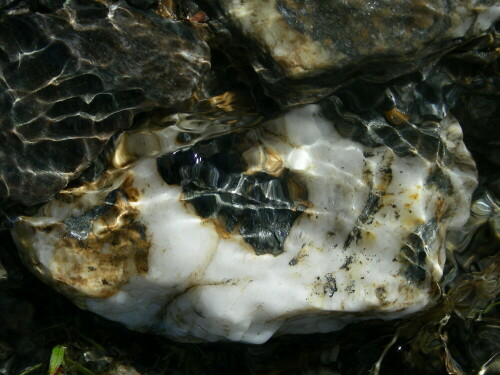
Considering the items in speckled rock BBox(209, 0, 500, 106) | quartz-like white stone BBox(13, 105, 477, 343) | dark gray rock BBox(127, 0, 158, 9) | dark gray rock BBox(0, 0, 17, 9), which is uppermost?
dark gray rock BBox(0, 0, 17, 9)

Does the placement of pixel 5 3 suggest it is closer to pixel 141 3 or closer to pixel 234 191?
pixel 141 3

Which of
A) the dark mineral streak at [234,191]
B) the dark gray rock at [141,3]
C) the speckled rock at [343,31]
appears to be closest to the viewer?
the speckled rock at [343,31]

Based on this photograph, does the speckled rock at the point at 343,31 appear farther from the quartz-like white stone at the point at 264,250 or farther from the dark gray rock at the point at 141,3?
the dark gray rock at the point at 141,3

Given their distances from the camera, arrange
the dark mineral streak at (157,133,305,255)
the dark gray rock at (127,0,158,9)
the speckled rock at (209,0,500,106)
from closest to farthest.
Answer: the speckled rock at (209,0,500,106)
the dark mineral streak at (157,133,305,255)
the dark gray rock at (127,0,158,9)

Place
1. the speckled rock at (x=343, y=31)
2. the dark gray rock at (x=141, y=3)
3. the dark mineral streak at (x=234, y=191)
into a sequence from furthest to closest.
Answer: the dark gray rock at (x=141, y=3) → the dark mineral streak at (x=234, y=191) → the speckled rock at (x=343, y=31)

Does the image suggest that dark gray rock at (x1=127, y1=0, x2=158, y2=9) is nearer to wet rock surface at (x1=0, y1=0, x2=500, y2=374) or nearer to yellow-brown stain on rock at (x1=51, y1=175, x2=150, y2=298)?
wet rock surface at (x1=0, y1=0, x2=500, y2=374)

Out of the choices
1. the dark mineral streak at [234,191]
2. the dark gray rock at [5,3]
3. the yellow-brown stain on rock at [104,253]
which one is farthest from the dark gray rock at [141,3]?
the yellow-brown stain on rock at [104,253]

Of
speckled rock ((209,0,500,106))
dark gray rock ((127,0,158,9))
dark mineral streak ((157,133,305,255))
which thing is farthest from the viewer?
dark gray rock ((127,0,158,9))

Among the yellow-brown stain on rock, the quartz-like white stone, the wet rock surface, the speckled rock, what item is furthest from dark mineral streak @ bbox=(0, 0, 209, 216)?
the speckled rock

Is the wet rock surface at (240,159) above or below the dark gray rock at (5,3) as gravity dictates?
below

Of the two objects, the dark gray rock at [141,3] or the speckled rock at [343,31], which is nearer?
the speckled rock at [343,31]
